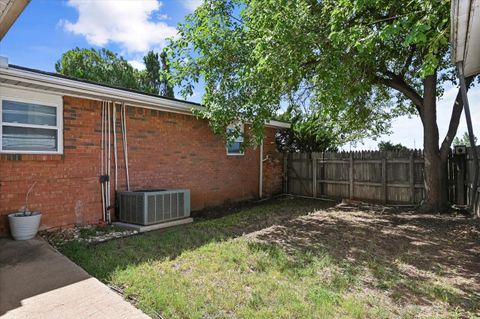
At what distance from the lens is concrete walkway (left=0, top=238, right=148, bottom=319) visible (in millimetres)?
2842

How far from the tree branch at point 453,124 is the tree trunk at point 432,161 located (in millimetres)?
184

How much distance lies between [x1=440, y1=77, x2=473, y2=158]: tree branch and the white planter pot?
9.37 m

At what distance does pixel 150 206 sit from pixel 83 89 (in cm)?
270

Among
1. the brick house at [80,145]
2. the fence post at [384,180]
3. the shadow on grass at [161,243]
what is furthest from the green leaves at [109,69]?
the shadow on grass at [161,243]

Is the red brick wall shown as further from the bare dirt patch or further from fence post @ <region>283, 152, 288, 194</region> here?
the bare dirt patch

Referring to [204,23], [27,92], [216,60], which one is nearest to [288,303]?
[27,92]

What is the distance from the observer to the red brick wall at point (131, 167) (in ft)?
18.3

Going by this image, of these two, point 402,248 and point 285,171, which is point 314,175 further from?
point 402,248

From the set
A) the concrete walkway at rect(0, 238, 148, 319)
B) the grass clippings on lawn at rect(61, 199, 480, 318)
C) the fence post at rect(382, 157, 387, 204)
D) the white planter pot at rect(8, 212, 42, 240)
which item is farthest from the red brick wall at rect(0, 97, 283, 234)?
the fence post at rect(382, 157, 387, 204)

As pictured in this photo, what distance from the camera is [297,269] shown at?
3.98m

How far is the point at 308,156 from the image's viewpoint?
11.4 metres

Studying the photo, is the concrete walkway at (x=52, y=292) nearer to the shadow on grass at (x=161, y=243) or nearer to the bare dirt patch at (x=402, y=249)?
the shadow on grass at (x=161, y=243)

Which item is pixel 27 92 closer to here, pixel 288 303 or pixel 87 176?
pixel 87 176

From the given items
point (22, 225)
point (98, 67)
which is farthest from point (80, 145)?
point (98, 67)
